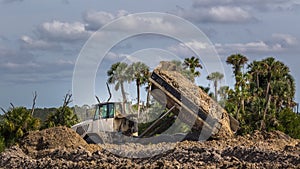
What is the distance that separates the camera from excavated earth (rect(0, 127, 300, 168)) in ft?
61.6

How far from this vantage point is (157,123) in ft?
98.8

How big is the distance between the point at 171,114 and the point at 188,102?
3111 millimetres

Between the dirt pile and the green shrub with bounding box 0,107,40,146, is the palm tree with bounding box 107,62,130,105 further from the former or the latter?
the green shrub with bounding box 0,107,40,146

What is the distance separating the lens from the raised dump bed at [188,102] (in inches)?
984

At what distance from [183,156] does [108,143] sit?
691cm

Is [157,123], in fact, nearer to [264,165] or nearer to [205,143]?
[205,143]

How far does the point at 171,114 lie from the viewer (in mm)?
28297

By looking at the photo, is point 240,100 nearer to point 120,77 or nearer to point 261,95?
point 261,95

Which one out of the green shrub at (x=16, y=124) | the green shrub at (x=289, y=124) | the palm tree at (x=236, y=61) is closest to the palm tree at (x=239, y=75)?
the palm tree at (x=236, y=61)

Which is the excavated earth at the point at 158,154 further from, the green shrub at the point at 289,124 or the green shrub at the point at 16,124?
the green shrub at the point at 289,124

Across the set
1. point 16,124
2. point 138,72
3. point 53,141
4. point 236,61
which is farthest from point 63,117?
point 236,61

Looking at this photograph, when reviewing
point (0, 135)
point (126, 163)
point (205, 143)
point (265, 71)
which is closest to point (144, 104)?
point (205, 143)

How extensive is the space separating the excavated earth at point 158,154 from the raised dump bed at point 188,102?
2.71 ft

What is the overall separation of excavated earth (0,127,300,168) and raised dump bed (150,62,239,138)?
2.71 feet
